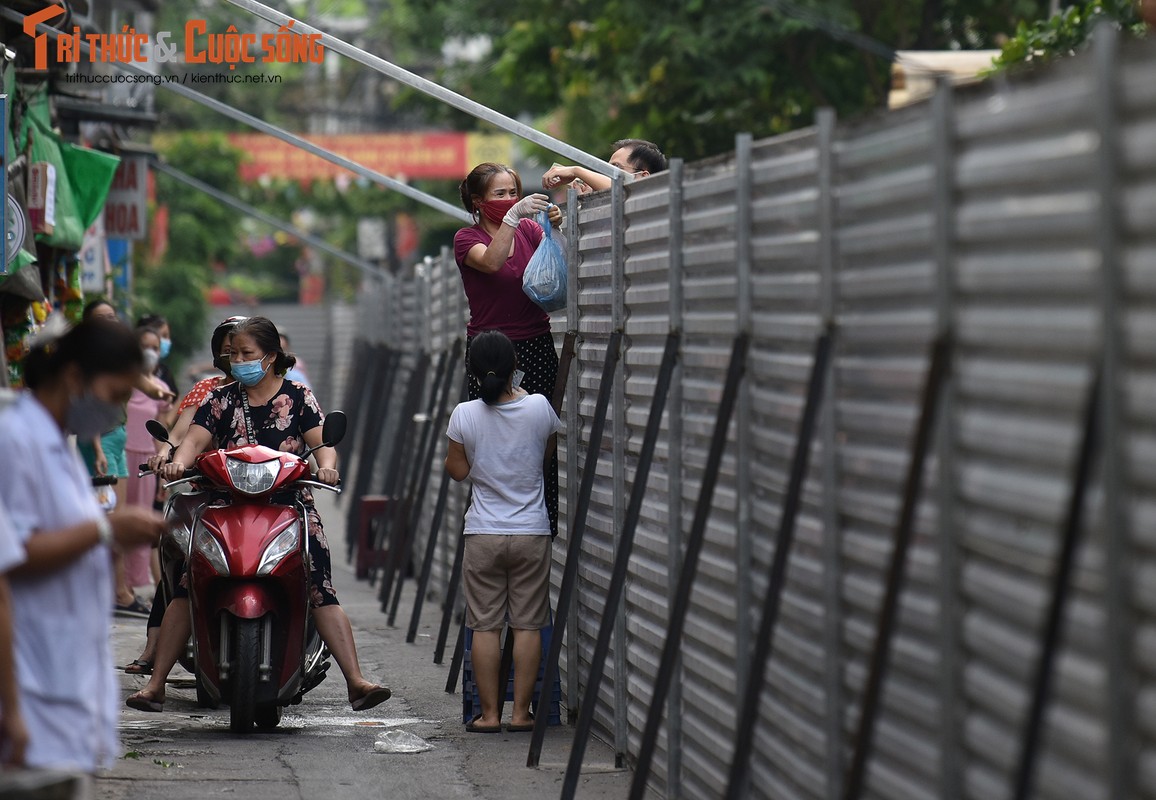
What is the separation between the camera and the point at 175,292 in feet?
105

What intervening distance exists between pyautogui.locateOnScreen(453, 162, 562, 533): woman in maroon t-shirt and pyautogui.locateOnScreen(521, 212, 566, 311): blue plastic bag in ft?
0.42

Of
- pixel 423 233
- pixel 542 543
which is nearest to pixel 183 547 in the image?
pixel 542 543

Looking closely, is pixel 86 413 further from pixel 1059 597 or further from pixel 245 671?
pixel 245 671

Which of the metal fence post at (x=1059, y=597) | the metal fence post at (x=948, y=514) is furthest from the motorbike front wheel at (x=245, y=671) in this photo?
the metal fence post at (x=1059, y=597)

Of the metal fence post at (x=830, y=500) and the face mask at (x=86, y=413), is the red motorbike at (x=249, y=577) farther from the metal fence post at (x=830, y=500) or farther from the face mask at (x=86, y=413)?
the face mask at (x=86, y=413)

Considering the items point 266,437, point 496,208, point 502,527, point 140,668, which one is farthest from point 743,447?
point 140,668

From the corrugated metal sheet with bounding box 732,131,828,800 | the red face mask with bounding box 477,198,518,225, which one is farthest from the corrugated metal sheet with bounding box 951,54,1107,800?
the red face mask with bounding box 477,198,518,225

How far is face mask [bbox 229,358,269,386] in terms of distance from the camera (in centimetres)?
867

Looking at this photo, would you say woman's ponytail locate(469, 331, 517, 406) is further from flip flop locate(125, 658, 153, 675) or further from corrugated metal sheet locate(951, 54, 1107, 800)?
corrugated metal sheet locate(951, 54, 1107, 800)

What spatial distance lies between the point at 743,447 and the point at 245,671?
300 cm

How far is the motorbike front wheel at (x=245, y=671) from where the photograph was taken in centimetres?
815

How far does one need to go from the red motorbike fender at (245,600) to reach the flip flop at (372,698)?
0.64 metres

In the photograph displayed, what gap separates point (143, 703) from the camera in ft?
28.1

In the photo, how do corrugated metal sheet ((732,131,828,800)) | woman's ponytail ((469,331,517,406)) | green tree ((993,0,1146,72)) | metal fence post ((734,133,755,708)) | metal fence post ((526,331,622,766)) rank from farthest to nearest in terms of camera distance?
green tree ((993,0,1146,72)) < woman's ponytail ((469,331,517,406)) < metal fence post ((526,331,622,766)) < metal fence post ((734,133,755,708)) < corrugated metal sheet ((732,131,828,800))
